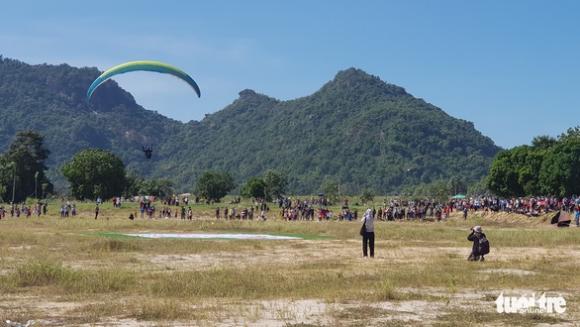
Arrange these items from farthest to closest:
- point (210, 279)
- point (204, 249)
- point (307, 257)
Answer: point (204, 249) → point (307, 257) → point (210, 279)

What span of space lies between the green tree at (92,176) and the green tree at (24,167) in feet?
18.3

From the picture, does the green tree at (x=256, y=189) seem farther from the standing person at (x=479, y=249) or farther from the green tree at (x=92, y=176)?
the standing person at (x=479, y=249)

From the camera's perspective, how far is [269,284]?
13.8m

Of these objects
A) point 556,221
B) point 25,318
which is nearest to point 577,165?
point 556,221

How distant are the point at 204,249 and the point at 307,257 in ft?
13.9

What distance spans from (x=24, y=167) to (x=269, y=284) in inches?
4203

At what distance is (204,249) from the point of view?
23.8 m

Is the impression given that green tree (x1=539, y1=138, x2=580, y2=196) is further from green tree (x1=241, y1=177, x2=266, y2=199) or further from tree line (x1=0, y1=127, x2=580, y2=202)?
green tree (x1=241, y1=177, x2=266, y2=199)

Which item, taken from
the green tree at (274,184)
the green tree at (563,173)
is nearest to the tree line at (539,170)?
the green tree at (563,173)

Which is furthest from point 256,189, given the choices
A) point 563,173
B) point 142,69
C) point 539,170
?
point 142,69

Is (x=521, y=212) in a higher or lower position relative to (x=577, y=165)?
lower

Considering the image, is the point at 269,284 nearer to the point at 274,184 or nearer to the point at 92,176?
the point at 92,176

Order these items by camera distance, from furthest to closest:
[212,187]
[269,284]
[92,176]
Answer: [212,187], [92,176], [269,284]

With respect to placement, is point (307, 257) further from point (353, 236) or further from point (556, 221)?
point (556, 221)
